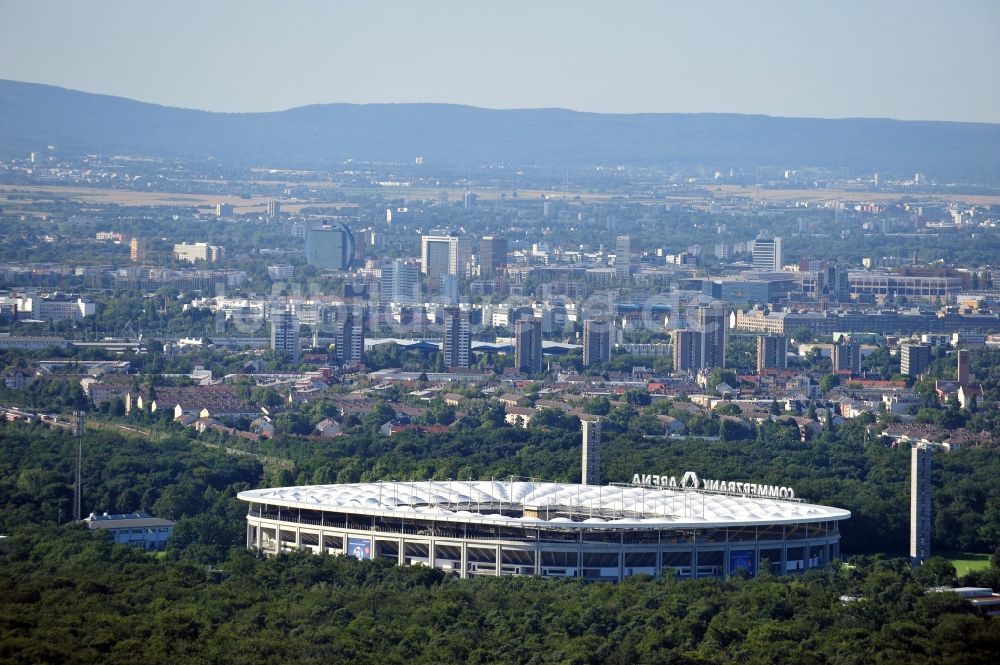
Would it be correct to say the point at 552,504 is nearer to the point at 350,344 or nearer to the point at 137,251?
the point at 350,344

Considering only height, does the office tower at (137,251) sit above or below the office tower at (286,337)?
above

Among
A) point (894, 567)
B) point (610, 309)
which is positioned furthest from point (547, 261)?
point (894, 567)

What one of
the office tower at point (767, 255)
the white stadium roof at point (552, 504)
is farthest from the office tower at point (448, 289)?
the white stadium roof at point (552, 504)

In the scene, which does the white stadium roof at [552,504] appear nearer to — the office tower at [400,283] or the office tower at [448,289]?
the office tower at [448,289]

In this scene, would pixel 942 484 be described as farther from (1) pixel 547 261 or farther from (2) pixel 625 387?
(1) pixel 547 261

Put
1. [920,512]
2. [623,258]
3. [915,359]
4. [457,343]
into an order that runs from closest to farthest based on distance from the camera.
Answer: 1. [920,512]
2. [915,359]
3. [457,343]
4. [623,258]

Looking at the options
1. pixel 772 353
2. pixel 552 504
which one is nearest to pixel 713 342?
pixel 772 353
